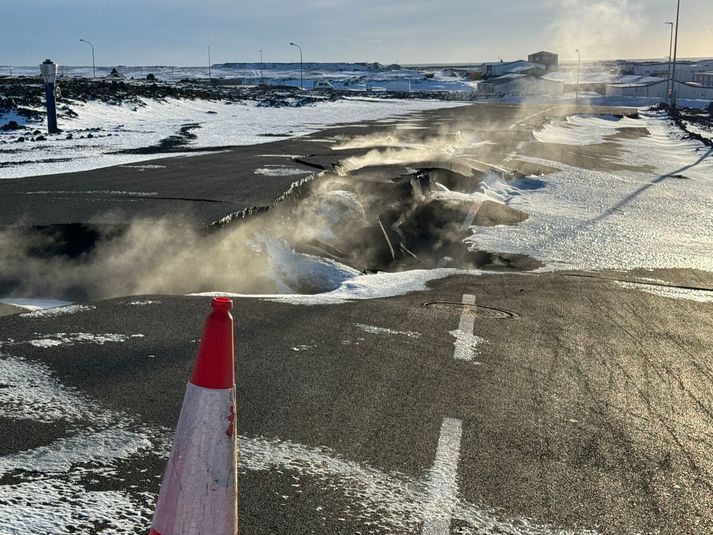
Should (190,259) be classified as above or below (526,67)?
below

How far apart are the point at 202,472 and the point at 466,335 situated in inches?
159

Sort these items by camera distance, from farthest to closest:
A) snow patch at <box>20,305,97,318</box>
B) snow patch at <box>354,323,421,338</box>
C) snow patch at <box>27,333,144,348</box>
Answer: snow patch at <box>354,323,421,338</box> < snow patch at <box>20,305,97,318</box> < snow patch at <box>27,333,144,348</box>

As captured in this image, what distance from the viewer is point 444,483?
3.75 m

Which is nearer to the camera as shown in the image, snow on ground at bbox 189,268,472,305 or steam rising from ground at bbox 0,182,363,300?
snow on ground at bbox 189,268,472,305

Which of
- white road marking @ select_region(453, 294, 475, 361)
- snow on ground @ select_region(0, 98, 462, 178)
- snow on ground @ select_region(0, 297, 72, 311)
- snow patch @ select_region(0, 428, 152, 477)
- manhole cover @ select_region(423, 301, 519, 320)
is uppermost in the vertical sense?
snow on ground @ select_region(0, 98, 462, 178)

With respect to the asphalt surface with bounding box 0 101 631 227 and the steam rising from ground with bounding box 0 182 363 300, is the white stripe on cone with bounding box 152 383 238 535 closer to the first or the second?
the steam rising from ground with bounding box 0 182 363 300

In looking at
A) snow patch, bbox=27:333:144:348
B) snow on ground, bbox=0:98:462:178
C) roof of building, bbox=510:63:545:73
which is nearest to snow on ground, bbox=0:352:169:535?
snow patch, bbox=27:333:144:348

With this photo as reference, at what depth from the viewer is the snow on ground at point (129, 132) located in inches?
672

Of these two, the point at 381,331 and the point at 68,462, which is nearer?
the point at 68,462

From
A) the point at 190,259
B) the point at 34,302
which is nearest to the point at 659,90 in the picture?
the point at 190,259

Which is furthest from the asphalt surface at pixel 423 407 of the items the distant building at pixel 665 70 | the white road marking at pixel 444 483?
the distant building at pixel 665 70

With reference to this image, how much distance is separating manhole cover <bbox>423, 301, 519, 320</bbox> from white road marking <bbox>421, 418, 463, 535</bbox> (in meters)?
2.79

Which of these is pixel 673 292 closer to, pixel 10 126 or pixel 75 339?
pixel 75 339

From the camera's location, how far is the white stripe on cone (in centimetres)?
267
